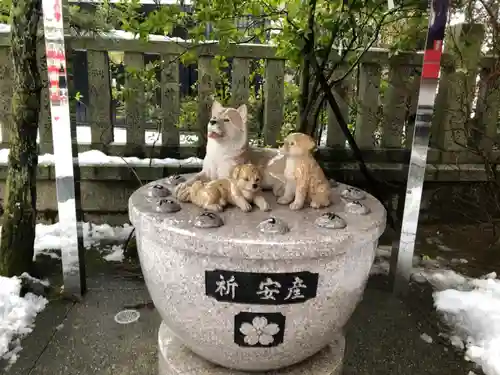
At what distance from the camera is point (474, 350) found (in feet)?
8.23

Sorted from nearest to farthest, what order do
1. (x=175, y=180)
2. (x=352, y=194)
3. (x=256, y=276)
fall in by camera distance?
(x=256, y=276) < (x=352, y=194) < (x=175, y=180)

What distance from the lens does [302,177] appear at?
199cm

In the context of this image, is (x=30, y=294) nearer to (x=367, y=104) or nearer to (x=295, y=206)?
(x=295, y=206)

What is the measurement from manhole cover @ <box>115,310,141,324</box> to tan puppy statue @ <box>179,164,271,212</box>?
1128 mm

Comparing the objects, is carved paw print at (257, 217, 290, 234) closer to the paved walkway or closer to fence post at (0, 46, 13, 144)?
the paved walkway

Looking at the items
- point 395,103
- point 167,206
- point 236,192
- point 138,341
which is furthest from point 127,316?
point 395,103

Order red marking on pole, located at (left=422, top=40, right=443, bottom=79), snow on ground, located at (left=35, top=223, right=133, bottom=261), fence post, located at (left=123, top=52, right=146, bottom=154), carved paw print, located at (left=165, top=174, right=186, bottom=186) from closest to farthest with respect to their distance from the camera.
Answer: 1. carved paw print, located at (left=165, top=174, right=186, bottom=186)
2. red marking on pole, located at (left=422, top=40, right=443, bottom=79)
3. fence post, located at (left=123, top=52, right=146, bottom=154)
4. snow on ground, located at (left=35, top=223, right=133, bottom=261)

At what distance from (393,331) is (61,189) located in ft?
7.15

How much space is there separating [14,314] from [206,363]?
1.29 meters

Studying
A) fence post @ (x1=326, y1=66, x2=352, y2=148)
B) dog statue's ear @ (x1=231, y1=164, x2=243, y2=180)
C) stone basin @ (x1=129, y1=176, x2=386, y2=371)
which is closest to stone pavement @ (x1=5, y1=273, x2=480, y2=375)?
stone basin @ (x1=129, y1=176, x2=386, y2=371)

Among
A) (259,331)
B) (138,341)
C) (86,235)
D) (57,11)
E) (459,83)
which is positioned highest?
(57,11)

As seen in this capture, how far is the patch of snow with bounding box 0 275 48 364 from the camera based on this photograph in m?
2.43

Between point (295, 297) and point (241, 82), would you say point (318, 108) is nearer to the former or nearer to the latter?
point (241, 82)

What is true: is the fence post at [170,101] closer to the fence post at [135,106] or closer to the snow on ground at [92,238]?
the fence post at [135,106]
